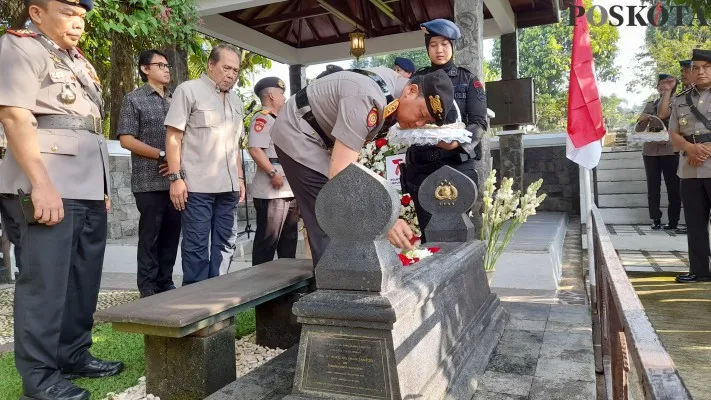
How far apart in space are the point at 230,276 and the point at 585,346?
1.96 m

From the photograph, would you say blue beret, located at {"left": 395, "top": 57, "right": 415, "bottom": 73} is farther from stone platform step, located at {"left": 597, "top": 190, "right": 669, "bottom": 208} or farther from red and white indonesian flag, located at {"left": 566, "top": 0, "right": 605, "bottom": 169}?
stone platform step, located at {"left": 597, "top": 190, "right": 669, "bottom": 208}

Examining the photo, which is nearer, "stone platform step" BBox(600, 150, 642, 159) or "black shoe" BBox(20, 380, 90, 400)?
"black shoe" BBox(20, 380, 90, 400)

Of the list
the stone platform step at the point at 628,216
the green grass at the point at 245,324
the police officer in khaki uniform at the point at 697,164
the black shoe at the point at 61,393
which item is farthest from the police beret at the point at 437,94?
the stone platform step at the point at 628,216

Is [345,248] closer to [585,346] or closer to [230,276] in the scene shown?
[230,276]

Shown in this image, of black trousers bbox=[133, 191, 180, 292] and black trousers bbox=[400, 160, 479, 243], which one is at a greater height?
black trousers bbox=[400, 160, 479, 243]

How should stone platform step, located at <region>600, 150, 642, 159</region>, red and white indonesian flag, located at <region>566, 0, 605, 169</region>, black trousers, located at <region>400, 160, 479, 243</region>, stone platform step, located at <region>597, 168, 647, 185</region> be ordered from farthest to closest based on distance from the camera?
stone platform step, located at <region>600, 150, 642, 159</region> < stone platform step, located at <region>597, 168, 647, 185</region> < red and white indonesian flag, located at <region>566, 0, 605, 169</region> < black trousers, located at <region>400, 160, 479, 243</region>

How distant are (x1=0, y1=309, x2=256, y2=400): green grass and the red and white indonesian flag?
9.57 feet

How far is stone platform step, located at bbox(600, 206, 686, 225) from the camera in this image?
8.30 meters

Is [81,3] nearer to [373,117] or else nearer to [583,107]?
[373,117]

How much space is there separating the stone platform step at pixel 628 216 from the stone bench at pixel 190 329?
7019mm

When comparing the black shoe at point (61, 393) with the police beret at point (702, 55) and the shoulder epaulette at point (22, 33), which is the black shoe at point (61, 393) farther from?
the police beret at point (702, 55)

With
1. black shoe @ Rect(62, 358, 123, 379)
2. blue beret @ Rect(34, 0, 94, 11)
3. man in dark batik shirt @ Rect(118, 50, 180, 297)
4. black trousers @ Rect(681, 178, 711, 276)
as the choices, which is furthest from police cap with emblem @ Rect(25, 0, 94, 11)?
black trousers @ Rect(681, 178, 711, 276)

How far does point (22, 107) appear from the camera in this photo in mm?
2193

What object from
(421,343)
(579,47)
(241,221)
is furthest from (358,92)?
(241,221)
